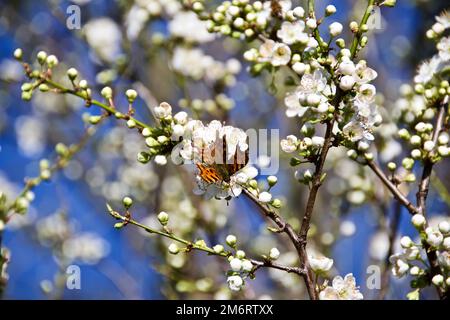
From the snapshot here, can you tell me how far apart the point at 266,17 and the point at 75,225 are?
9.86ft

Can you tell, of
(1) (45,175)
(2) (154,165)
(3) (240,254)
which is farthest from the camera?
(2) (154,165)

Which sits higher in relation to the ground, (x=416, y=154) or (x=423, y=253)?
(x=416, y=154)

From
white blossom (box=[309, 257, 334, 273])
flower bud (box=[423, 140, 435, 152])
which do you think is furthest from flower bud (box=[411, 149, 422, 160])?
white blossom (box=[309, 257, 334, 273])

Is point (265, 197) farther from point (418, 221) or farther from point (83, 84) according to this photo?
point (83, 84)

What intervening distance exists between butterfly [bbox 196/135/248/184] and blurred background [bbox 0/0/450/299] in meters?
0.44

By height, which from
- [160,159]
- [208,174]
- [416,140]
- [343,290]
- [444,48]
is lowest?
[343,290]

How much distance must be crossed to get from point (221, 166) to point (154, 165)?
276cm

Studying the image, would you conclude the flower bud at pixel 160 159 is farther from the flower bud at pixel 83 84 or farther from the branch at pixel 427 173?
the branch at pixel 427 173

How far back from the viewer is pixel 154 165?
501 cm

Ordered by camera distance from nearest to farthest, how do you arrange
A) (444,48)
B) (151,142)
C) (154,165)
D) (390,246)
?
(151,142)
(444,48)
(390,246)
(154,165)

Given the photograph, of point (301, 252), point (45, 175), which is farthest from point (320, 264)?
point (45, 175)

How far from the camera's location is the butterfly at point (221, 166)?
2.30 m

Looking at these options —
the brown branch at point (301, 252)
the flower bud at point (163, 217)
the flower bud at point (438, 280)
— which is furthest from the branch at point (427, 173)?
the flower bud at point (163, 217)
